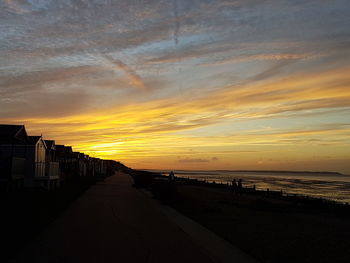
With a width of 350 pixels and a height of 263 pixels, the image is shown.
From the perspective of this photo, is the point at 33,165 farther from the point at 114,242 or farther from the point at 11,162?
the point at 114,242

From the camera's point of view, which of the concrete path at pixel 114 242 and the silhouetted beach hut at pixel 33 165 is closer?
the concrete path at pixel 114 242

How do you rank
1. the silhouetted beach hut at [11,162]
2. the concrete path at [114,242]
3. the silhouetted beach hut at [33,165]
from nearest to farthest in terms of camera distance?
the concrete path at [114,242]
the silhouetted beach hut at [11,162]
the silhouetted beach hut at [33,165]

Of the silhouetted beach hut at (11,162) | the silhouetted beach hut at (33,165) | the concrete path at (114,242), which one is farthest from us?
the silhouetted beach hut at (33,165)

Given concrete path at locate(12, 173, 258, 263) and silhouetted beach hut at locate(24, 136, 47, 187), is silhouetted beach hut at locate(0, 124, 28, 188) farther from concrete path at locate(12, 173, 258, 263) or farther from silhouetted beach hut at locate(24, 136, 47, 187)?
concrete path at locate(12, 173, 258, 263)

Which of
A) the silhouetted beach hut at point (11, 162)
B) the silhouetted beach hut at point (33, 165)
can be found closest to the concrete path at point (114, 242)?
the silhouetted beach hut at point (11, 162)

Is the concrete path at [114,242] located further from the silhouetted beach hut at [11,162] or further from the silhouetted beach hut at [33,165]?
the silhouetted beach hut at [33,165]

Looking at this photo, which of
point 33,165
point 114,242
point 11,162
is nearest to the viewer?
point 114,242

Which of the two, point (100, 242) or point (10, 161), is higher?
point (10, 161)

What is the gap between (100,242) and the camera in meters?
9.95

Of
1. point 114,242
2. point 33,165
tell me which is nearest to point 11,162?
point 33,165

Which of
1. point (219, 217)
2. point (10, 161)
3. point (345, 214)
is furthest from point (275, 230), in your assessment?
point (10, 161)

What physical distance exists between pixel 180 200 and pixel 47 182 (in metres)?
12.6

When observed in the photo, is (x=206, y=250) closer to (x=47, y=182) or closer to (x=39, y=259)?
(x=39, y=259)

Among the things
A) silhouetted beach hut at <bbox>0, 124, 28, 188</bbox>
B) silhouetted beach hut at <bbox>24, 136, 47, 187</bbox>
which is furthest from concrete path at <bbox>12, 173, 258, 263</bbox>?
silhouetted beach hut at <bbox>24, 136, 47, 187</bbox>
